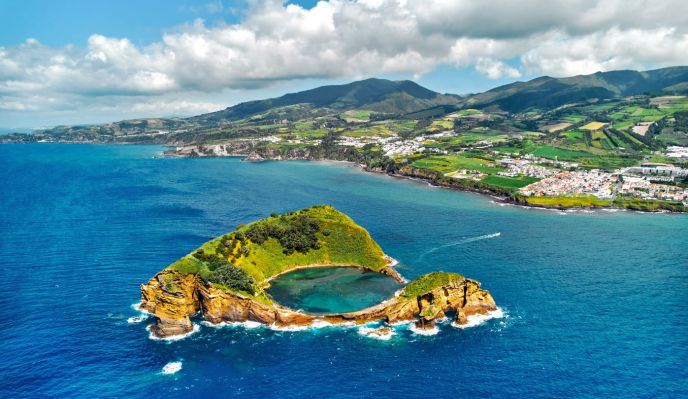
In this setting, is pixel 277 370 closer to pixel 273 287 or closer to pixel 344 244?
pixel 273 287

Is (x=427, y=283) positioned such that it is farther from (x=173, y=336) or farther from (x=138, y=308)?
(x=138, y=308)

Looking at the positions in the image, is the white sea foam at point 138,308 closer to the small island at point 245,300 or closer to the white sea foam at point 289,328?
the small island at point 245,300

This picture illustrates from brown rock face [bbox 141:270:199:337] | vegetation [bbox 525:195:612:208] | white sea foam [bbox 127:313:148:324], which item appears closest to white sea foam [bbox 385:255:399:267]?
brown rock face [bbox 141:270:199:337]

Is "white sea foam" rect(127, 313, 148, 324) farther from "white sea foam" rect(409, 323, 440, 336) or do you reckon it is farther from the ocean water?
"white sea foam" rect(409, 323, 440, 336)

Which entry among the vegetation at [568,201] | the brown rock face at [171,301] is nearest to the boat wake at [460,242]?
the vegetation at [568,201]

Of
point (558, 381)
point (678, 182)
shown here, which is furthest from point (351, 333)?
point (678, 182)

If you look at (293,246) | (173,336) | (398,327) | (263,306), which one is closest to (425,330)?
(398,327)
